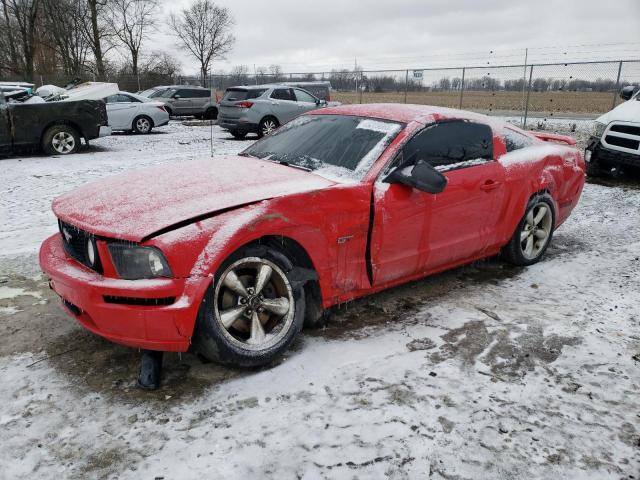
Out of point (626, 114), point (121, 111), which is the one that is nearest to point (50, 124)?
point (121, 111)

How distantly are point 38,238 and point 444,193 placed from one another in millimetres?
4163

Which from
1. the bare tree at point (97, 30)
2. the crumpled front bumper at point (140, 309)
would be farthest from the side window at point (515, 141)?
the bare tree at point (97, 30)

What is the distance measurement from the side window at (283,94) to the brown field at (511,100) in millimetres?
7467

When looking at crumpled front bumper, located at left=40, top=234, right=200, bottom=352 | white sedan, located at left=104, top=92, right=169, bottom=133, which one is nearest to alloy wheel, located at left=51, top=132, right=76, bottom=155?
white sedan, located at left=104, top=92, right=169, bottom=133

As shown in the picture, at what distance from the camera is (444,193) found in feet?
12.1

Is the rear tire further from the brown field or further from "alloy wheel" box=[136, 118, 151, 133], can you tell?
the brown field

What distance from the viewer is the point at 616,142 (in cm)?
808

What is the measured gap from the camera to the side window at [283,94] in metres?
14.8

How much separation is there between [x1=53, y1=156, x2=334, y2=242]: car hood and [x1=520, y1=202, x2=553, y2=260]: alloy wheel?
232 centimetres

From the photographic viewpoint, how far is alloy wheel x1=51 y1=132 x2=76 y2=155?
1082cm

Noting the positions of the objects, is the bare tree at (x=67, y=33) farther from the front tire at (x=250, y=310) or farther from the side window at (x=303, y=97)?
the front tire at (x=250, y=310)

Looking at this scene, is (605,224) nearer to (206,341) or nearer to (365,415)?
(365,415)

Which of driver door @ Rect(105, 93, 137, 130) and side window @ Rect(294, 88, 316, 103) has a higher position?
side window @ Rect(294, 88, 316, 103)

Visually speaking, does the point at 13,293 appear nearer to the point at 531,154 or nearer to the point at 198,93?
the point at 531,154
